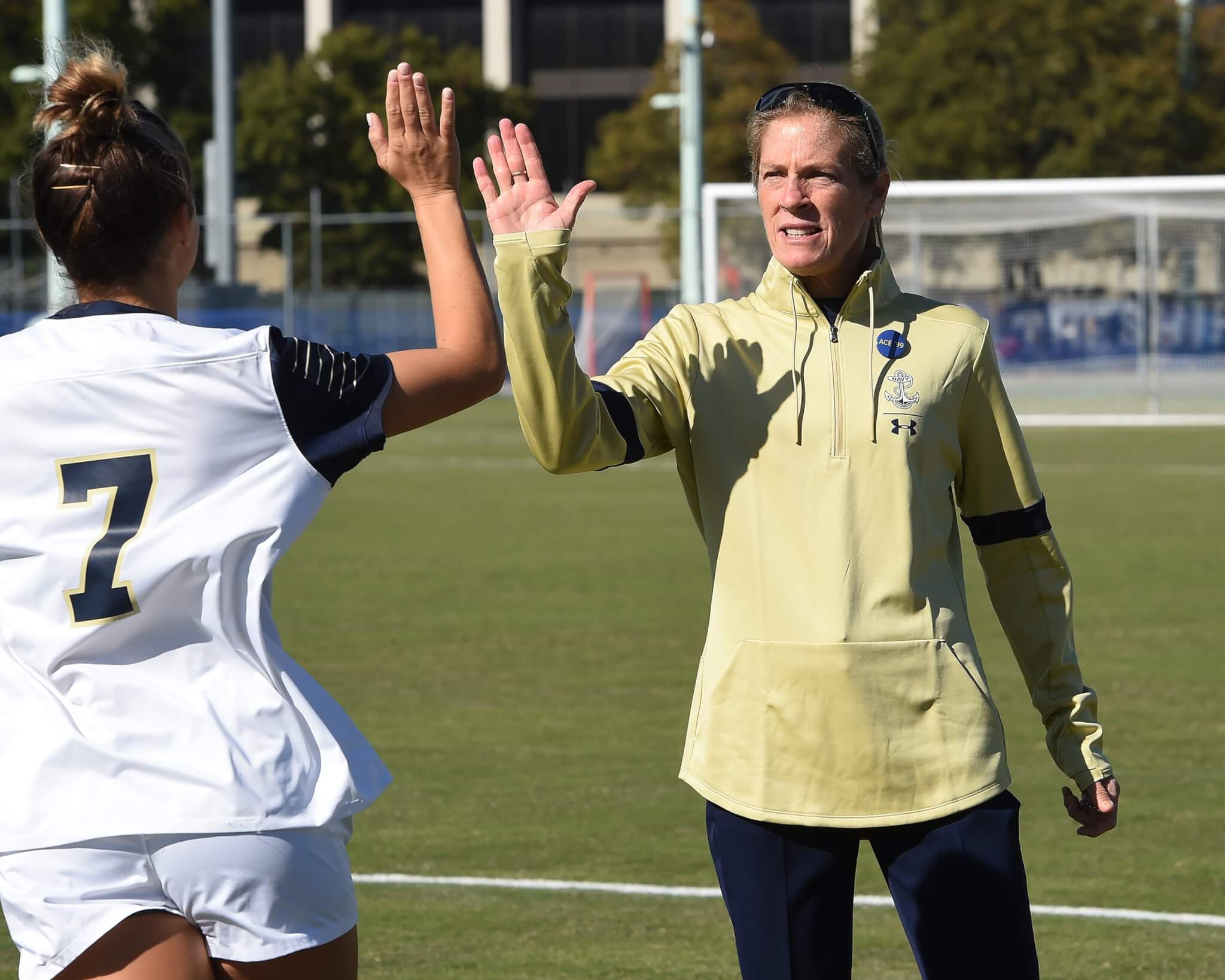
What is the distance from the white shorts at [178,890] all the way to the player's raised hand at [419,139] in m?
0.88

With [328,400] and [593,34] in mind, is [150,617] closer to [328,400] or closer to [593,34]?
→ [328,400]

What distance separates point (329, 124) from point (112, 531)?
4564cm

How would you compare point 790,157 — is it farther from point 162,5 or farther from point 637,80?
point 637,80

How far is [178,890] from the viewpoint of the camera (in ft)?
7.77

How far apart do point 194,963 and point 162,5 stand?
4177 centimetres

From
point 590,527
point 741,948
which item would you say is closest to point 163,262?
point 741,948

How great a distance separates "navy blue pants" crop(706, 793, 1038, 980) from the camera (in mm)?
2992

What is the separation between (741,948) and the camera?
308 cm

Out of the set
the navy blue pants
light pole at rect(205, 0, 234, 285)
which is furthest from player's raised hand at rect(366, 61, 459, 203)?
light pole at rect(205, 0, 234, 285)

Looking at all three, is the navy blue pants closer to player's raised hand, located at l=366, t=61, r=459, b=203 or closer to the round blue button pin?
the round blue button pin

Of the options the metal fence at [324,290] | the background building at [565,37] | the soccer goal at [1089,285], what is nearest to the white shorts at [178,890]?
the soccer goal at [1089,285]

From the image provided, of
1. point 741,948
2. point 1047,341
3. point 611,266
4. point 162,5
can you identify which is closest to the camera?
point 741,948

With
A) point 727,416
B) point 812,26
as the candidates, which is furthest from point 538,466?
point 812,26

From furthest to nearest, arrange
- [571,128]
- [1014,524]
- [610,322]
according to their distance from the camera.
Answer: [571,128] → [610,322] → [1014,524]
